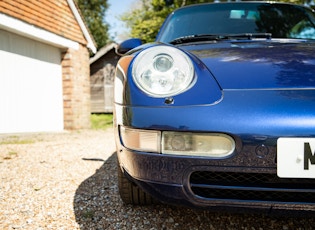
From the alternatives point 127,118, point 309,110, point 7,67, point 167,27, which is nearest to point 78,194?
point 127,118

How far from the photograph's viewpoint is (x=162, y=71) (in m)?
1.24

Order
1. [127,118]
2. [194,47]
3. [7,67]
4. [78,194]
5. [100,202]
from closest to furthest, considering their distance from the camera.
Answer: [127,118] < [194,47] < [100,202] < [78,194] < [7,67]

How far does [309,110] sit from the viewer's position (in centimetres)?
105

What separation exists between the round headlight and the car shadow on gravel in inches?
30.1

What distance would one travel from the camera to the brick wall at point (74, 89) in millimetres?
7137

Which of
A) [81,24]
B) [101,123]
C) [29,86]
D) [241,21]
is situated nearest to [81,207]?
[241,21]

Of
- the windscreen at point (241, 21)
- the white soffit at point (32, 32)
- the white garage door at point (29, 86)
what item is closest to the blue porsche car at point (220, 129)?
the windscreen at point (241, 21)

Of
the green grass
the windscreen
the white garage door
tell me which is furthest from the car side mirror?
the green grass

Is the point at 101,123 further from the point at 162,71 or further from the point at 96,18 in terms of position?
the point at 96,18

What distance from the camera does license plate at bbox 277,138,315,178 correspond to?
1012mm

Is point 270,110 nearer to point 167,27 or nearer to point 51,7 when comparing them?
point 167,27

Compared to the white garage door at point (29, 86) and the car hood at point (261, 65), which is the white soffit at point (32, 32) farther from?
the car hood at point (261, 65)

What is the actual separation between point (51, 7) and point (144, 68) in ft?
20.7

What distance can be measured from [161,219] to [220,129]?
776 millimetres
